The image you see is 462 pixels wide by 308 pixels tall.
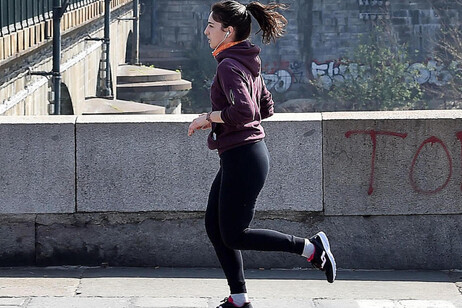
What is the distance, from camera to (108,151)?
19.5ft

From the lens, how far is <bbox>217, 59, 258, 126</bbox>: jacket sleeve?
4.32m

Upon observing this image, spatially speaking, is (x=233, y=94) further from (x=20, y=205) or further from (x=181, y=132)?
(x=20, y=205)

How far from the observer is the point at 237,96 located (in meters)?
4.33

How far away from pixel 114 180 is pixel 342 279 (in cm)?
131

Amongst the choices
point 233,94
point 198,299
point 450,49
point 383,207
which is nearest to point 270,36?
point 233,94

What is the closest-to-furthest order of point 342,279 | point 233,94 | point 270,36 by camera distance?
point 233,94
point 270,36
point 342,279

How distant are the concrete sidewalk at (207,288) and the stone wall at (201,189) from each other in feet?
0.38

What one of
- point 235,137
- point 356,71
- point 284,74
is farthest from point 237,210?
point 284,74

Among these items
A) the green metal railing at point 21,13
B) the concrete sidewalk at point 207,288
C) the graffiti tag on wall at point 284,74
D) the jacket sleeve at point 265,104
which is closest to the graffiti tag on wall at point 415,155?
the concrete sidewalk at point 207,288

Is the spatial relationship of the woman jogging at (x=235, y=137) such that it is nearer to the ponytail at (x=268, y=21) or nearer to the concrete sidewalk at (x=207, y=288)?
the ponytail at (x=268, y=21)

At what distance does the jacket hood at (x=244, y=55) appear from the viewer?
4465 millimetres

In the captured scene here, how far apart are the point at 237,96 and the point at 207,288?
1.50m

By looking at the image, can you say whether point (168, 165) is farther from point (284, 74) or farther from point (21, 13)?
point (284, 74)

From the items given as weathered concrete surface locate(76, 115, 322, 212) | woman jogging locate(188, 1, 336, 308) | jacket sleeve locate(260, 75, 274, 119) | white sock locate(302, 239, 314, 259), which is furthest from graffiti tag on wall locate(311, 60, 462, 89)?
woman jogging locate(188, 1, 336, 308)
